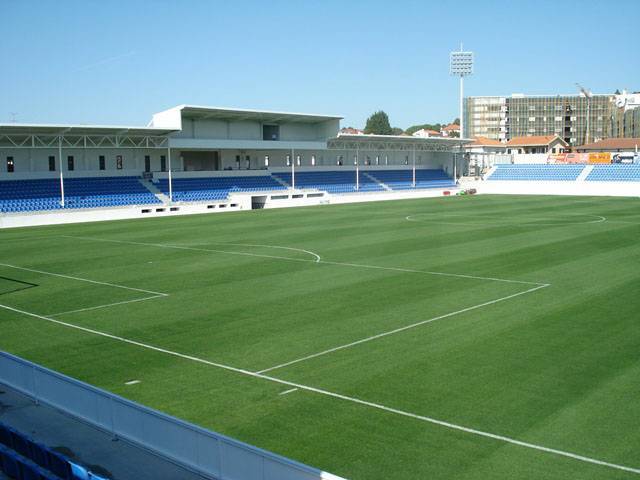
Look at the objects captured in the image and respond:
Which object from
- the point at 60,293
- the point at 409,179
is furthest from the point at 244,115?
the point at 60,293

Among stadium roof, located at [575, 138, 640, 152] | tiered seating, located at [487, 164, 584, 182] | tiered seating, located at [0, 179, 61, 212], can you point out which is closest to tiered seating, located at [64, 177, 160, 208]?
tiered seating, located at [0, 179, 61, 212]

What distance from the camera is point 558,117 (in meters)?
153

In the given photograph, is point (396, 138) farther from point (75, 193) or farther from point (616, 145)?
point (616, 145)

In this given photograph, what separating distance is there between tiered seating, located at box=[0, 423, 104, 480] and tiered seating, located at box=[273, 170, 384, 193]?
2305 inches

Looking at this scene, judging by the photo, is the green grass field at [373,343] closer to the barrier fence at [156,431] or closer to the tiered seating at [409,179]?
the barrier fence at [156,431]

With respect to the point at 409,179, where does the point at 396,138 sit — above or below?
above

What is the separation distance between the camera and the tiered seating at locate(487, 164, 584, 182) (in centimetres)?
7350

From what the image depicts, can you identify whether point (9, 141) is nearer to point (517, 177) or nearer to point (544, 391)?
point (544, 391)

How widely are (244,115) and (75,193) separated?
16.9m

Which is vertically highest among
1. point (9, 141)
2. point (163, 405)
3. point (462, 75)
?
point (462, 75)

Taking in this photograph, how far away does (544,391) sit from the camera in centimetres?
1156

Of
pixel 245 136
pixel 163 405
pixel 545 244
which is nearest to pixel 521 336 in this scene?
pixel 163 405

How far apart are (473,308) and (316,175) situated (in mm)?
55148

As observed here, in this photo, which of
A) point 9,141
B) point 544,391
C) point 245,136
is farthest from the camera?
point 245,136
